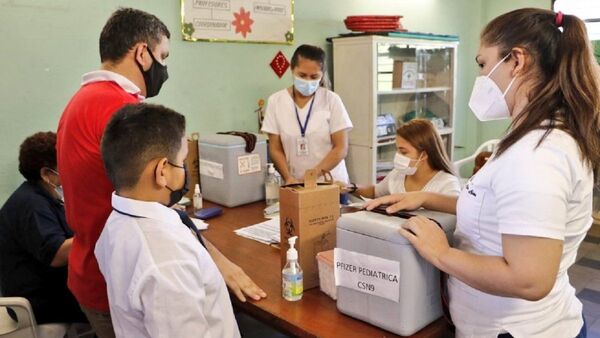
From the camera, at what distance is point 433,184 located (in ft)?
7.11

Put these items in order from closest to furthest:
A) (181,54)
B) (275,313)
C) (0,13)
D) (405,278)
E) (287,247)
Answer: (405,278)
(275,313)
(287,247)
(0,13)
(181,54)

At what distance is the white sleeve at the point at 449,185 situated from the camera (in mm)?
2090

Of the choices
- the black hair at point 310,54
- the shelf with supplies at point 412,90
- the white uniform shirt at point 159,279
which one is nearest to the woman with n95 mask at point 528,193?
the white uniform shirt at point 159,279

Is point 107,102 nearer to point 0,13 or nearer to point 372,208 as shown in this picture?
point 372,208

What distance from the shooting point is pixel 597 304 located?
120 inches

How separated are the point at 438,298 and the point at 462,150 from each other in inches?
174

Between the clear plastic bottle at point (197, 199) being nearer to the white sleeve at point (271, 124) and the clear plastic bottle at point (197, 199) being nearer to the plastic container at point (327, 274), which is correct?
the white sleeve at point (271, 124)

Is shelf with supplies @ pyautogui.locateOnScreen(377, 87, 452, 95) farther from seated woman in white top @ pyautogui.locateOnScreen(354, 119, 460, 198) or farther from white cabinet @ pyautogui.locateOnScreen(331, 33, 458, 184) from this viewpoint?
seated woman in white top @ pyautogui.locateOnScreen(354, 119, 460, 198)

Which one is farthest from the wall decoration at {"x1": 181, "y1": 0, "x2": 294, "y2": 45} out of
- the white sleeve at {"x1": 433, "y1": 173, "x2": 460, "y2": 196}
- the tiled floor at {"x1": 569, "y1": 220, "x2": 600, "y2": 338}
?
the tiled floor at {"x1": 569, "y1": 220, "x2": 600, "y2": 338}

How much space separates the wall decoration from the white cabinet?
0.49 meters

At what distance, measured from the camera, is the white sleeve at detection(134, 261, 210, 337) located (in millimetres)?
1060

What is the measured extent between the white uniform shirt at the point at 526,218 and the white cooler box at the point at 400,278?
2.4 inches

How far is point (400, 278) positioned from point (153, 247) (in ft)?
1.85

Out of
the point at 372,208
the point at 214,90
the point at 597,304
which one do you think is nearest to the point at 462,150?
the point at 597,304
